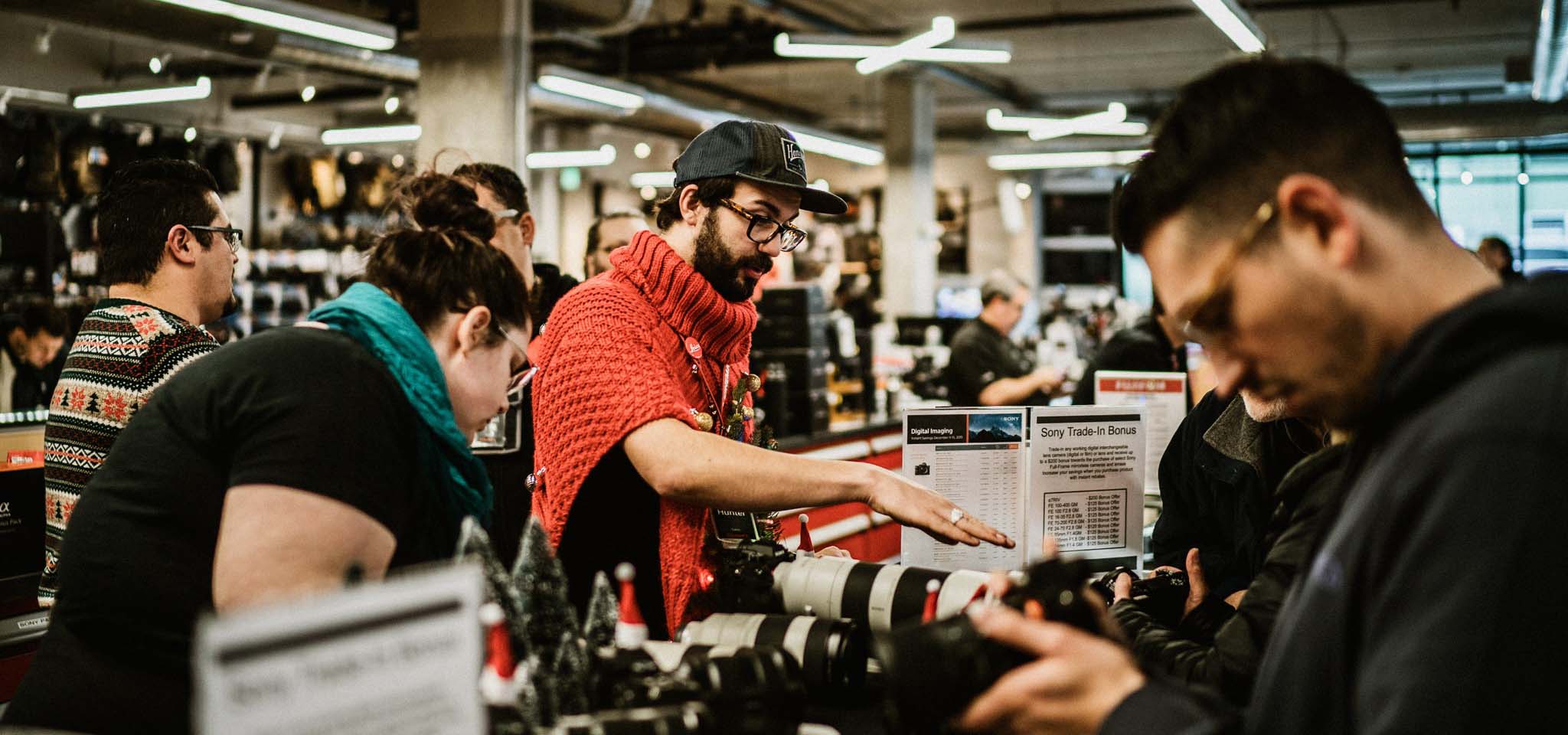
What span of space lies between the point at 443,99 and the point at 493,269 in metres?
7.32

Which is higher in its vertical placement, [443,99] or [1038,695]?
[443,99]

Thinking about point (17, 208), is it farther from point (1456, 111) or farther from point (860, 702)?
point (1456, 111)

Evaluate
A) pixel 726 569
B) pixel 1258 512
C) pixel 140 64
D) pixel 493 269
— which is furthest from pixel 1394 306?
pixel 140 64

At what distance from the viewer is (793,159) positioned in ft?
7.64

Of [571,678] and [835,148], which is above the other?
[835,148]

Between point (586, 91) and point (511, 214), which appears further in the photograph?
point (586, 91)

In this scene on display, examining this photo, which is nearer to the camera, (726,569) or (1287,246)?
(1287,246)

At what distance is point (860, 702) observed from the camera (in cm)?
181

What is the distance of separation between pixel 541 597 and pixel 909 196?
14699mm

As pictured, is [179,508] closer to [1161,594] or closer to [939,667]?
[939,667]

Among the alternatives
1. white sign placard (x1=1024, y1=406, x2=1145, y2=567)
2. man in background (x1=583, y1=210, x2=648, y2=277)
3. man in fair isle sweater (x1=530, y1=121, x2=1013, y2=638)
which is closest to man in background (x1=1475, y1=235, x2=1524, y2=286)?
man in background (x1=583, y1=210, x2=648, y2=277)

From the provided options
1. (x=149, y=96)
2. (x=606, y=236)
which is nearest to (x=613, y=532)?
(x=606, y=236)

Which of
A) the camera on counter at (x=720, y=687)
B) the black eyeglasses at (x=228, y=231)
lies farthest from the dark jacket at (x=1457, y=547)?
the black eyeglasses at (x=228, y=231)

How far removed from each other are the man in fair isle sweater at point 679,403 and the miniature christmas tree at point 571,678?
0.64m
